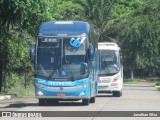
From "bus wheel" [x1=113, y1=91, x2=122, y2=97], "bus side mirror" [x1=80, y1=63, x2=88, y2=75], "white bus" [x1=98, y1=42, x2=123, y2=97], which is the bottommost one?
"bus wheel" [x1=113, y1=91, x2=122, y2=97]

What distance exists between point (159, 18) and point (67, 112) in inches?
1441

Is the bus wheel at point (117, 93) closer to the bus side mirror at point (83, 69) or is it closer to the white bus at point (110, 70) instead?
the white bus at point (110, 70)

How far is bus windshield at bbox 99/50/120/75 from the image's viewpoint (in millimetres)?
37375

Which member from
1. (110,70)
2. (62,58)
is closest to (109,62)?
(110,70)

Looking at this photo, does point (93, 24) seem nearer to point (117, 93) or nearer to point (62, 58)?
point (117, 93)

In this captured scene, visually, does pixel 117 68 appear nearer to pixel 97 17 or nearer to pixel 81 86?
pixel 81 86

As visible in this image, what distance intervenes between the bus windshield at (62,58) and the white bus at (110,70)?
11007mm

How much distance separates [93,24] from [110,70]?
36.2 meters

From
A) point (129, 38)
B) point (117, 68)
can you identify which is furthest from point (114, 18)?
point (117, 68)

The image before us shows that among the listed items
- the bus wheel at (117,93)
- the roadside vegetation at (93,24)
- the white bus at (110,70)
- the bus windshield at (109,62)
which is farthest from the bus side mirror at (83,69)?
the bus wheel at (117,93)

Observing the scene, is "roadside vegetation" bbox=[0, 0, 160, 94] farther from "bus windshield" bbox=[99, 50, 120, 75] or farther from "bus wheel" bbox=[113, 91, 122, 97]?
"bus wheel" bbox=[113, 91, 122, 97]

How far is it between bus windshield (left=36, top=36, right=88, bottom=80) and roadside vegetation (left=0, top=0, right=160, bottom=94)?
2343 mm

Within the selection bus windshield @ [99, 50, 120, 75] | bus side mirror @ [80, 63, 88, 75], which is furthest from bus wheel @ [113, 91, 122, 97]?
bus side mirror @ [80, 63, 88, 75]

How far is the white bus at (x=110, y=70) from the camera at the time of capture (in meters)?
37.1
